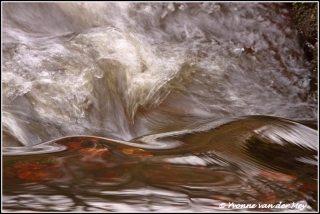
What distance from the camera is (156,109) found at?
4.07 metres

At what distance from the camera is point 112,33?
450cm

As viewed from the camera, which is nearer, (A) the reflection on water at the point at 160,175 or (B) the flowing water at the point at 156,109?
(A) the reflection on water at the point at 160,175

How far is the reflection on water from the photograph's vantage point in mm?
2088

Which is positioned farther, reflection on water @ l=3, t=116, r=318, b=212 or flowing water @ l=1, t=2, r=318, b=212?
flowing water @ l=1, t=2, r=318, b=212

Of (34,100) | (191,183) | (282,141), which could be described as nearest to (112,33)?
(34,100)

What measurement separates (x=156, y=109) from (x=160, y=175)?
1.73 metres

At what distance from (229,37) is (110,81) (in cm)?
178

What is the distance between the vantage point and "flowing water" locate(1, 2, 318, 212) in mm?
2244

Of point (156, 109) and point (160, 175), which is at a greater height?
point (156, 109)

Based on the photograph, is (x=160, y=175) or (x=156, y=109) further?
(x=156, y=109)

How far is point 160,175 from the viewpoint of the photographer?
236 cm

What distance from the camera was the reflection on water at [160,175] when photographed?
6.85 feet

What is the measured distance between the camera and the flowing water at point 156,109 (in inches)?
88.4

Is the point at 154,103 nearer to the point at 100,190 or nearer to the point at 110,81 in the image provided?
the point at 110,81
